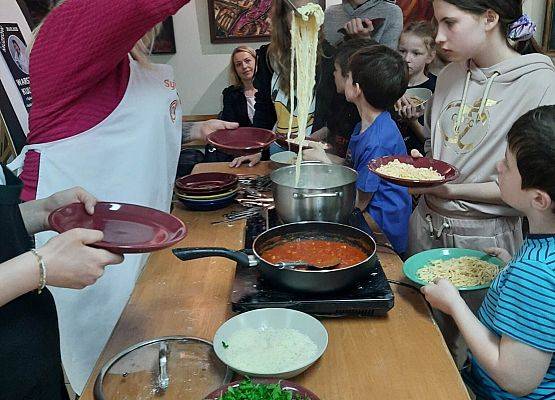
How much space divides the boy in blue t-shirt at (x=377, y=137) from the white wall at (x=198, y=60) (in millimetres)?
2339

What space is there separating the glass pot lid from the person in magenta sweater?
0.59 metres

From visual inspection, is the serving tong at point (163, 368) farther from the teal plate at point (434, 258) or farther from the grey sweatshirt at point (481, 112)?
the grey sweatshirt at point (481, 112)

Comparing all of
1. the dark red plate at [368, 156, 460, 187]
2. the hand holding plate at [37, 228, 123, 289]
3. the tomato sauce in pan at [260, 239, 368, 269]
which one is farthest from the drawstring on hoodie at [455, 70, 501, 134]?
the hand holding plate at [37, 228, 123, 289]

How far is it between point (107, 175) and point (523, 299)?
51.6 inches

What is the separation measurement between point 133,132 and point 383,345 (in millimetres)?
1101

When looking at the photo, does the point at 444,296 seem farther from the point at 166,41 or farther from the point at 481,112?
the point at 166,41

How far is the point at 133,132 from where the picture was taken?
67.6 inches

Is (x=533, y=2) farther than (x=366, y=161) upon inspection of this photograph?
Yes

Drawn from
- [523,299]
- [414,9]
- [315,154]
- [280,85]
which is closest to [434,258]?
[523,299]

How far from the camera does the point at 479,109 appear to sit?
1.79 meters

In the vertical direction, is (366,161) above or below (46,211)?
below

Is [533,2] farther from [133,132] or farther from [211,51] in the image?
[133,132]

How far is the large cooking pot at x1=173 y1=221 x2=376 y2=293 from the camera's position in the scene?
1.18 meters

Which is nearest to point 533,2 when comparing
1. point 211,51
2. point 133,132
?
point 211,51
